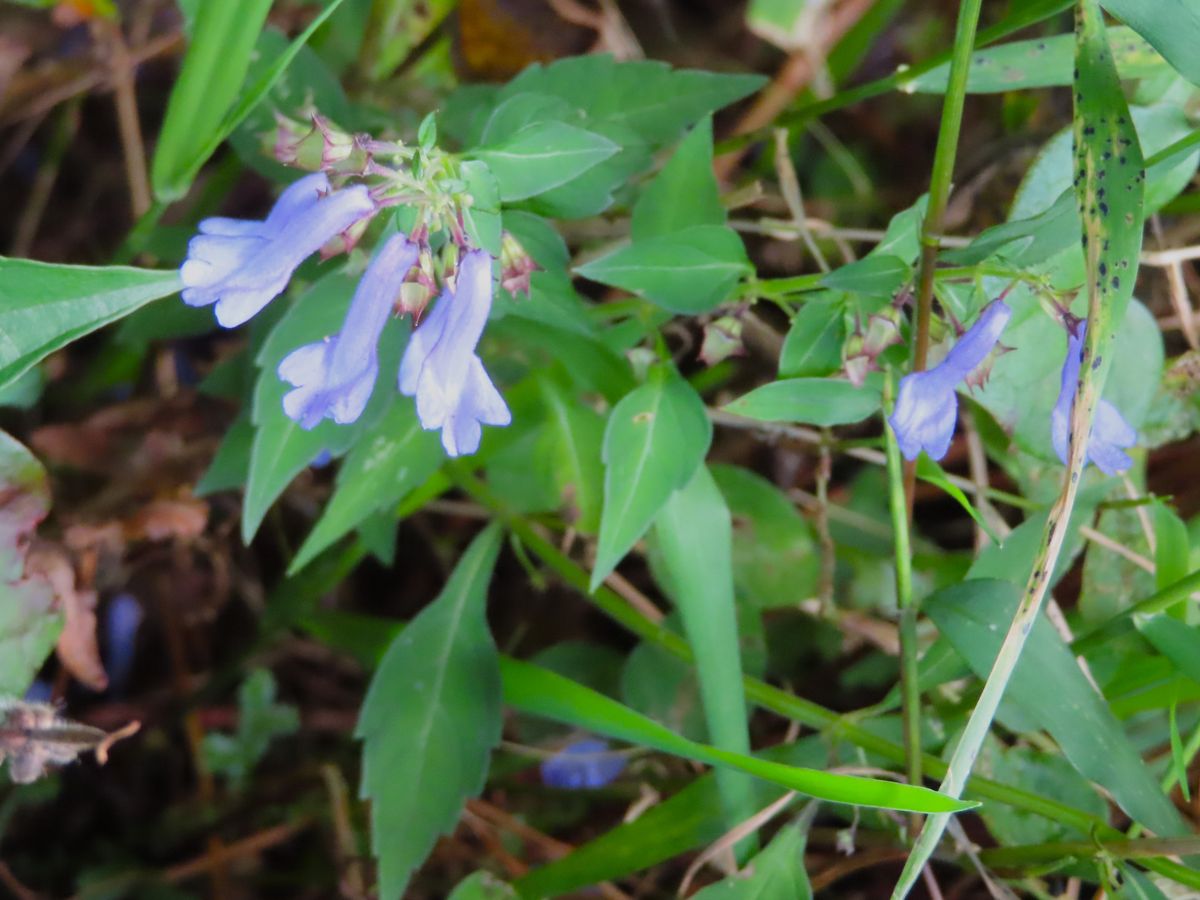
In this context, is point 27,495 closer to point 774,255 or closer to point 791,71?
point 774,255

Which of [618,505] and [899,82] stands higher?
[899,82]

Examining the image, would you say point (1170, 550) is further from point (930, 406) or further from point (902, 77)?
point (902, 77)

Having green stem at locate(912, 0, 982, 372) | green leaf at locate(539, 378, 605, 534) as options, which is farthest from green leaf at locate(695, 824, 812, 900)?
green stem at locate(912, 0, 982, 372)

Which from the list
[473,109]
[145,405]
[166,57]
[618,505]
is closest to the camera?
[618,505]

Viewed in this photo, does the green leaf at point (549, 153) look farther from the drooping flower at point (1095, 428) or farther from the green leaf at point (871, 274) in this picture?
the drooping flower at point (1095, 428)

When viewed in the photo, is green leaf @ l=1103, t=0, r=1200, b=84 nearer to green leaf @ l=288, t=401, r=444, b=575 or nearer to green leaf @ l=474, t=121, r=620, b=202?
green leaf @ l=474, t=121, r=620, b=202

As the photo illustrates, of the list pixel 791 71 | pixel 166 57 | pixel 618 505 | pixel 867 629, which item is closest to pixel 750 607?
pixel 867 629
